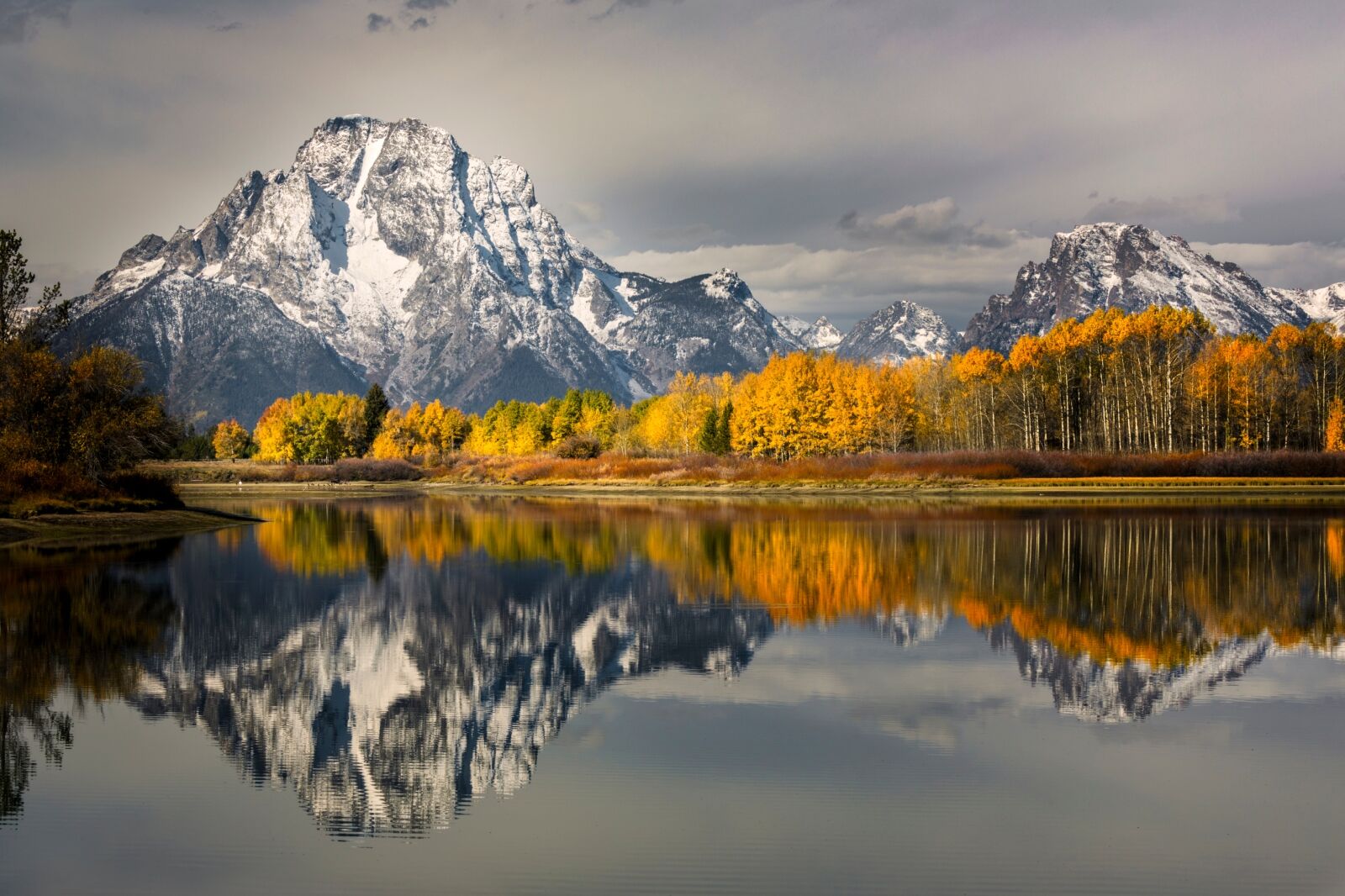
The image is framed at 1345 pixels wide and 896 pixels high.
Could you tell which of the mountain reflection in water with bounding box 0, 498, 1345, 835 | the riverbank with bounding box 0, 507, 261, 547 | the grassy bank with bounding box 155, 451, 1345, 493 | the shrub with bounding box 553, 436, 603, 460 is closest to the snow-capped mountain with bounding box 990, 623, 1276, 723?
the mountain reflection in water with bounding box 0, 498, 1345, 835

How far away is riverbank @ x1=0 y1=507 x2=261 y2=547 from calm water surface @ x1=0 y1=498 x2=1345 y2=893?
14.4m

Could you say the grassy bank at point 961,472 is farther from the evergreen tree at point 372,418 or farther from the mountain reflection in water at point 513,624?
the evergreen tree at point 372,418

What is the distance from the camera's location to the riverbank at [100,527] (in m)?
42.9

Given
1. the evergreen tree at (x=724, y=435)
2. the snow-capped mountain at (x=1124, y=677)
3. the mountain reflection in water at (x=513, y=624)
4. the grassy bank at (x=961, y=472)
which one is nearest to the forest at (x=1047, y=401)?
the evergreen tree at (x=724, y=435)

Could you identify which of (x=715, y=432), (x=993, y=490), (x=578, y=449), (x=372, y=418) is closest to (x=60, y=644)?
(x=993, y=490)

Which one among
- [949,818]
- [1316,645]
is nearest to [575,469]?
[1316,645]

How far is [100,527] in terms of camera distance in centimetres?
4719

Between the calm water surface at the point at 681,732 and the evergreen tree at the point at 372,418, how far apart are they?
6015 inches

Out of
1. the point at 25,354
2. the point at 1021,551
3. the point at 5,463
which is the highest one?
the point at 25,354

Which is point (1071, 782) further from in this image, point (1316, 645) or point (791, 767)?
point (1316, 645)

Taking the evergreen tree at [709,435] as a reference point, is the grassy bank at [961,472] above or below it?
below

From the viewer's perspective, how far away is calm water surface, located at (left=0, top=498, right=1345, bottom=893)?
988cm

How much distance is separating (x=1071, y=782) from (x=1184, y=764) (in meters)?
1.69

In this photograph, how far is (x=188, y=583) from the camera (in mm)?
30156
